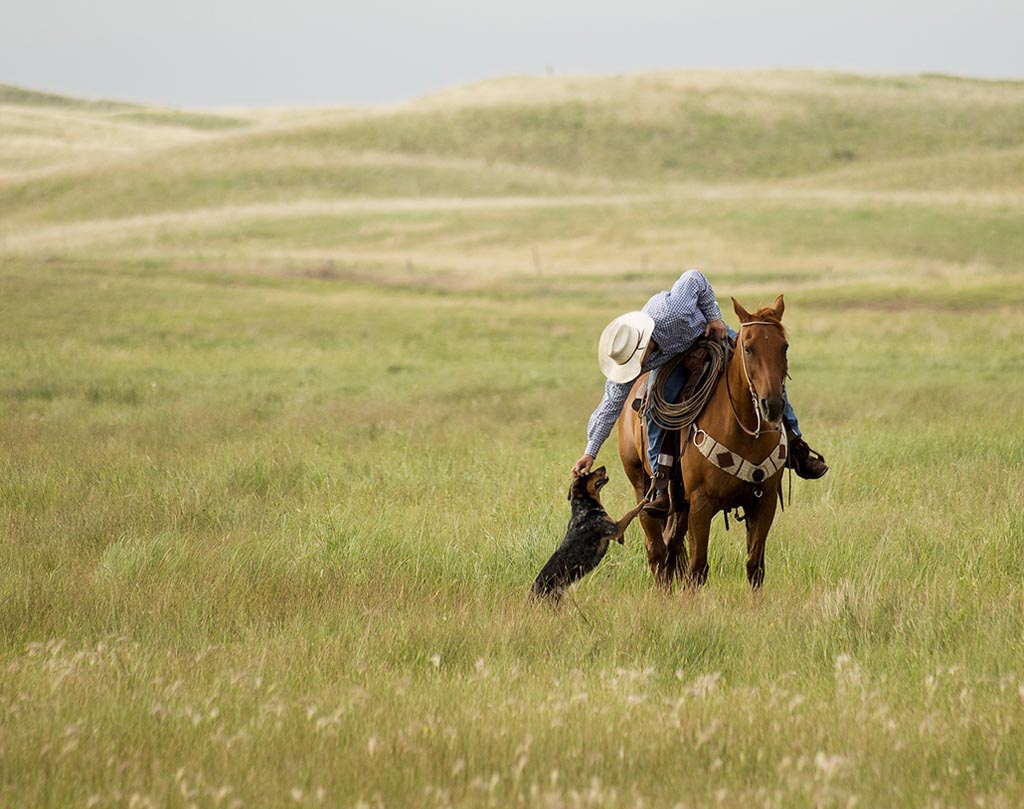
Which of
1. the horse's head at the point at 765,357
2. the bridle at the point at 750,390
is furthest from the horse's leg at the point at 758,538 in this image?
the horse's head at the point at 765,357

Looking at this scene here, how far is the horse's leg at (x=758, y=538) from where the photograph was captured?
7438mm

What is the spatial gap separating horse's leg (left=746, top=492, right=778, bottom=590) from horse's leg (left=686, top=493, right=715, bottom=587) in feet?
0.87

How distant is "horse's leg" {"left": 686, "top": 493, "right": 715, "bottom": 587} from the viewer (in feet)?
24.5

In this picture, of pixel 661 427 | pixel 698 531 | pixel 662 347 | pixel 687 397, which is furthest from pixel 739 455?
pixel 662 347

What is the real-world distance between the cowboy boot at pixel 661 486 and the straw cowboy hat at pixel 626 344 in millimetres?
587

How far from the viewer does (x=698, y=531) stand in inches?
293

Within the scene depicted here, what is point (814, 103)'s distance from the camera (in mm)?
104625

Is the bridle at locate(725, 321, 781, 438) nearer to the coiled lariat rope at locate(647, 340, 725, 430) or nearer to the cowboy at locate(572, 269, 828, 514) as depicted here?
the coiled lariat rope at locate(647, 340, 725, 430)

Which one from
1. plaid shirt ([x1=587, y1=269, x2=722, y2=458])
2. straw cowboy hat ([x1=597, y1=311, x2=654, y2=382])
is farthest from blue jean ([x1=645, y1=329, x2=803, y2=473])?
straw cowboy hat ([x1=597, y1=311, x2=654, y2=382])

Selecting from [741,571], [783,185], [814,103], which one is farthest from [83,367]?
[814,103]

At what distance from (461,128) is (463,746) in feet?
323

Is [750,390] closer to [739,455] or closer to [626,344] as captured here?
[739,455]

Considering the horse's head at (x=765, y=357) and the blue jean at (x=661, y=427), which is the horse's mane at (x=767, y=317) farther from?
the blue jean at (x=661, y=427)

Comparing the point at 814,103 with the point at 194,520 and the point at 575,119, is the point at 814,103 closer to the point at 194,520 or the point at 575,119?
the point at 575,119
